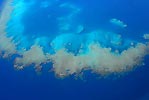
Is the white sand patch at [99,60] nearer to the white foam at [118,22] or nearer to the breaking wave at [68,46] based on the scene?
the breaking wave at [68,46]

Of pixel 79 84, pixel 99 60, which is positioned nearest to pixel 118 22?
pixel 99 60

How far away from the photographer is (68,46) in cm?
711

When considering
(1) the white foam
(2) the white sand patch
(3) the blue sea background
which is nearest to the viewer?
(3) the blue sea background

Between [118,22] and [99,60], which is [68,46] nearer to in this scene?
[99,60]

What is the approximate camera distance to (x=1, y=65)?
7082mm

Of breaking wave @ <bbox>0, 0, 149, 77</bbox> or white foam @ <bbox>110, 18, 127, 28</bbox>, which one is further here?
white foam @ <bbox>110, 18, 127, 28</bbox>

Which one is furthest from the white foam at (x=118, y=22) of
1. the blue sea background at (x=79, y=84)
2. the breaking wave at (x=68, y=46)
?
the blue sea background at (x=79, y=84)

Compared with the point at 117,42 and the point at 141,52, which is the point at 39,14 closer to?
the point at 117,42

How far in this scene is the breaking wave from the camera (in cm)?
656

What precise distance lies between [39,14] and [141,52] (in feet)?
10.8

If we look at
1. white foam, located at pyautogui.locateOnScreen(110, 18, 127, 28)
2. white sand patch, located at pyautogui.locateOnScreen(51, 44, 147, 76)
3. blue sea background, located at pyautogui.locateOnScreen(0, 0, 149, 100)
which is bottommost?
blue sea background, located at pyautogui.locateOnScreen(0, 0, 149, 100)

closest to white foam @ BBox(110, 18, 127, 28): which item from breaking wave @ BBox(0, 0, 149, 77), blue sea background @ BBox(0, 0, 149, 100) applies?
breaking wave @ BBox(0, 0, 149, 77)

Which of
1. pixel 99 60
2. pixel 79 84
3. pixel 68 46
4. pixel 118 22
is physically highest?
pixel 118 22

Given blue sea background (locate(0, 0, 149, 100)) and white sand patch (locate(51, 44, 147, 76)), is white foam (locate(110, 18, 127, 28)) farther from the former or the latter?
white sand patch (locate(51, 44, 147, 76))
